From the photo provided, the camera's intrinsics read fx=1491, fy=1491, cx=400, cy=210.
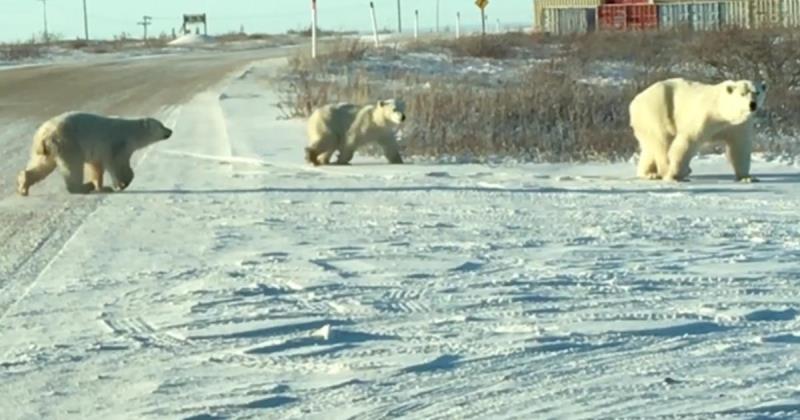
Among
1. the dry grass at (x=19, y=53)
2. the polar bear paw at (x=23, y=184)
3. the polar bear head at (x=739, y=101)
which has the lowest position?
the polar bear paw at (x=23, y=184)

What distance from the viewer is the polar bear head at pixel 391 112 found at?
16.3 meters

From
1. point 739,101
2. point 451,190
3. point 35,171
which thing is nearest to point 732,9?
point 739,101

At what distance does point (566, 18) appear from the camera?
188 ft

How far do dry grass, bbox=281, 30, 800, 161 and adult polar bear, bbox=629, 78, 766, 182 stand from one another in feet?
7.55

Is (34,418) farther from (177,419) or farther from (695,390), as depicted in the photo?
(695,390)

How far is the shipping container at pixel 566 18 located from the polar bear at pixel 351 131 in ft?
131

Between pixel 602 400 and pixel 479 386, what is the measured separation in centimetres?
55

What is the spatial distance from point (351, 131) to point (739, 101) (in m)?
4.70

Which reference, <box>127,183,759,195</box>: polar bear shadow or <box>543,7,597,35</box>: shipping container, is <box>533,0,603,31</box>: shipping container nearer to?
<box>543,7,597,35</box>: shipping container

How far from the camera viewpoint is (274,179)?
1496 cm

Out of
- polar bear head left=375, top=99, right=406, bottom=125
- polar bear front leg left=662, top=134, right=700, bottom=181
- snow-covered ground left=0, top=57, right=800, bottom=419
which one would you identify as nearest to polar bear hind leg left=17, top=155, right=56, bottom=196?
snow-covered ground left=0, top=57, right=800, bottom=419

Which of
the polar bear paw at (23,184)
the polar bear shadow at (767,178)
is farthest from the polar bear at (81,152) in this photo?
the polar bear shadow at (767,178)

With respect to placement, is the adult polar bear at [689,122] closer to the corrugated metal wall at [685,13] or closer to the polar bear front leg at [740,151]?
the polar bear front leg at [740,151]

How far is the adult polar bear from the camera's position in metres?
13.7
